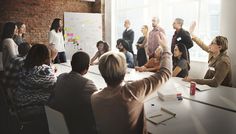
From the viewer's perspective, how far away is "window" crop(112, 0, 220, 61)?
Answer: 457 cm

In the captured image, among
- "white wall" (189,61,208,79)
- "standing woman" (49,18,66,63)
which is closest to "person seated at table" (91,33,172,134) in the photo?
"white wall" (189,61,208,79)

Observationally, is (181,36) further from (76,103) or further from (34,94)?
(76,103)

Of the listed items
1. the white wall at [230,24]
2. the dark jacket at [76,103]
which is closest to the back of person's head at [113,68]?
the dark jacket at [76,103]

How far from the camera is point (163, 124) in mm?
1562

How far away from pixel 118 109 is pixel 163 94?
856mm

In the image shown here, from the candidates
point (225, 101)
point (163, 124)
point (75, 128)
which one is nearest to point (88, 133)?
point (75, 128)

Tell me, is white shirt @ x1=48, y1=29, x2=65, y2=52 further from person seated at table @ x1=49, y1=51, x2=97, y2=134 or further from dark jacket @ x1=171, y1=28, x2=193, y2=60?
person seated at table @ x1=49, y1=51, x2=97, y2=134

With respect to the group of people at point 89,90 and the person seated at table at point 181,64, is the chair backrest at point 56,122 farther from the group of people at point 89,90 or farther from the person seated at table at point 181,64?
the person seated at table at point 181,64

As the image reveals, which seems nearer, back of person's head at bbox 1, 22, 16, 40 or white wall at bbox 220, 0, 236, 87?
white wall at bbox 220, 0, 236, 87

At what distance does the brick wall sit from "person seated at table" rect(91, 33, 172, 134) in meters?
5.44

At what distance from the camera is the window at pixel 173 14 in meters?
4.57

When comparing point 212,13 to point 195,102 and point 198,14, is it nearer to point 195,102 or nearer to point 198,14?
point 198,14

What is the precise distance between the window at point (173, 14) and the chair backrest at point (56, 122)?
3.79 meters

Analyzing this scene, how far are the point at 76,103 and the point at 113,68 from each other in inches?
18.6
